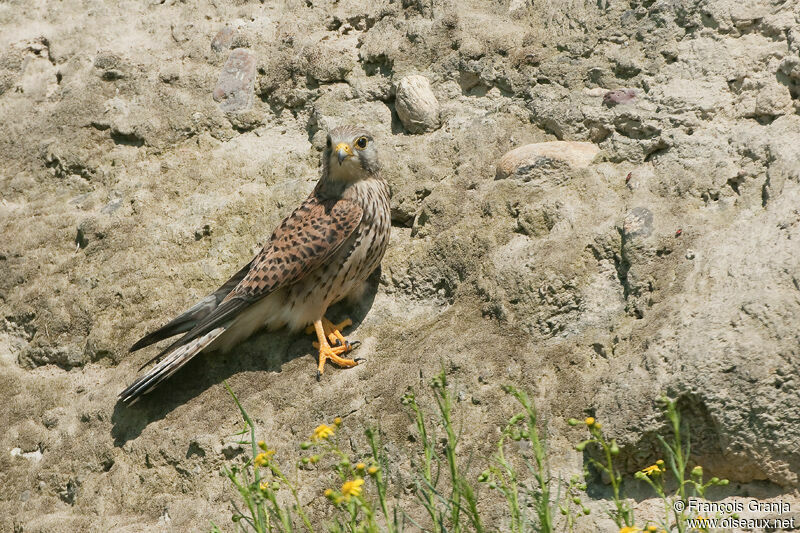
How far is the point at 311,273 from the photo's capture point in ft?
13.3

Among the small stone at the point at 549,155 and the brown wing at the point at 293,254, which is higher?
the small stone at the point at 549,155

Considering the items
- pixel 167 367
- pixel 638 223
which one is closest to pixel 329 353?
pixel 167 367

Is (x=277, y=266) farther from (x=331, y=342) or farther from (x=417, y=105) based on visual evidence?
(x=417, y=105)

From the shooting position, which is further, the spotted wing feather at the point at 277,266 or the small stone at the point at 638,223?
the spotted wing feather at the point at 277,266

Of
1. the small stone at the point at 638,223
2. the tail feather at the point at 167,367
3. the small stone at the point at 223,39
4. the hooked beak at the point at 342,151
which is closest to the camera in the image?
the small stone at the point at 638,223

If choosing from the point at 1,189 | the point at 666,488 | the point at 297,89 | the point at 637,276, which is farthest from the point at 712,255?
the point at 1,189

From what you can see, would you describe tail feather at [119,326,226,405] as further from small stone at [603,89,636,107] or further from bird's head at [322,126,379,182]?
small stone at [603,89,636,107]

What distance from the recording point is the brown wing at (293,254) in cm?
388

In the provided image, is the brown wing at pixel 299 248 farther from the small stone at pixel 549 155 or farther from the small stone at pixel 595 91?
the small stone at pixel 595 91

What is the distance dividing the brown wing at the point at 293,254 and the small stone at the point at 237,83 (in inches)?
38.8

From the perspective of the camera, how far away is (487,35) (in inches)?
173

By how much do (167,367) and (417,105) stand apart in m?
1.73

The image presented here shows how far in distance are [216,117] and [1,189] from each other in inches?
48.1

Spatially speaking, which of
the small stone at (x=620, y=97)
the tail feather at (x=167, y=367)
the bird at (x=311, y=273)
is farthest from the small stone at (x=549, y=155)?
the tail feather at (x=167, y=367)
